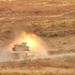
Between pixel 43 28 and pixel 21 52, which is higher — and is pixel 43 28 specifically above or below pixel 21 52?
above

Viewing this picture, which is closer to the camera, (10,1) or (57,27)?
(57,27)

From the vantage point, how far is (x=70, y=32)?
54.0 meters

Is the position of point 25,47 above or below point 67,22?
below

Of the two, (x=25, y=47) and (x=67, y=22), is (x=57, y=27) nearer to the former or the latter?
(x=67, y=22)

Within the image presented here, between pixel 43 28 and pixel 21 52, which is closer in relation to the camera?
pixel 21 52

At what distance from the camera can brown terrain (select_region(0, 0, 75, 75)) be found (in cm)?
3102

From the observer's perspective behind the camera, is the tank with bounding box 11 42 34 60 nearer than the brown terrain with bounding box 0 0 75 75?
No

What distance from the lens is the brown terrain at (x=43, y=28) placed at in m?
31.0

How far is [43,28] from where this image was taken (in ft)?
187

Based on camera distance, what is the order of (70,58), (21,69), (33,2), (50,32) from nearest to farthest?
1. (21,69)
2. (70,58)
3. (50,32)
4. (33,2)

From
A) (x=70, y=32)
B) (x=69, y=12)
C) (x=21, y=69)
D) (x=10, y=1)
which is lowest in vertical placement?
(x=21, y=69)

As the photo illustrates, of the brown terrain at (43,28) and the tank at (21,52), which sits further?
the tank at (21,52)

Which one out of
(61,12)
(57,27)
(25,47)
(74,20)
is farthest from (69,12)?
(25,47)

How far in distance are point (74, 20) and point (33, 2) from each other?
27.7 m
